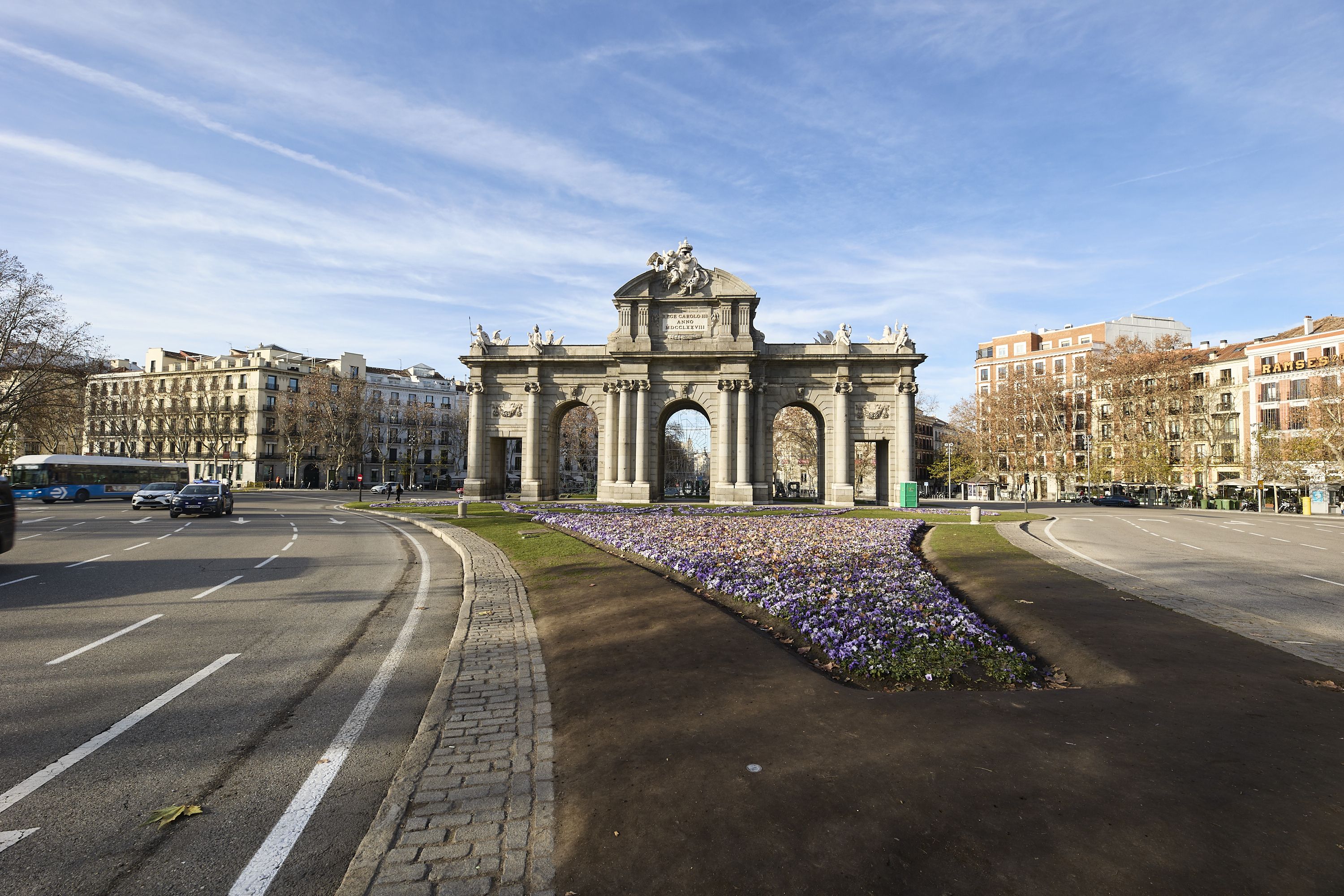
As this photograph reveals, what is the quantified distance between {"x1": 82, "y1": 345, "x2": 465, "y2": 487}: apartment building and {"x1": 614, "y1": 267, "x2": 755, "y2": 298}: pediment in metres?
58.7

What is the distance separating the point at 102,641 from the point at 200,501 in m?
27.7

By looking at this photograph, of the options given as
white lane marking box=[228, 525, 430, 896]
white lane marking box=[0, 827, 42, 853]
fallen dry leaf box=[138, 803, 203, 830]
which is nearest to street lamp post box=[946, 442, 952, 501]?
white lane marking box=[228, 525, 430, 896]

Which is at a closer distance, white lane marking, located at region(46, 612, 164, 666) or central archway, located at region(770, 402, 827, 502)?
white lane marking, located at region(46, 612, 164, 666)

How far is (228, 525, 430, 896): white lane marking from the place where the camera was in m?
3.64

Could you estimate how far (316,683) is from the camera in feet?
22.9

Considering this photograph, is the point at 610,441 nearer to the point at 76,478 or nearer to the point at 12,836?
the point at 76,478

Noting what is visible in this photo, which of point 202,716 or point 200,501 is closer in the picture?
point 202,716

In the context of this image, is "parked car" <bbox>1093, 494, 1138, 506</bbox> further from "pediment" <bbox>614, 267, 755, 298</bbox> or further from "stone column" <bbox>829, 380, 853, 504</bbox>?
"pediment" <bbox>614, 267, 755, 298</bbox>

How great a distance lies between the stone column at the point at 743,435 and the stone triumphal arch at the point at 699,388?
9 cm

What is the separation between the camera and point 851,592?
10562mm

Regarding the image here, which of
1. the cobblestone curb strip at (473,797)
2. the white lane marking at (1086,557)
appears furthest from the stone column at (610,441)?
the cobblestone curb strip at (473,797)

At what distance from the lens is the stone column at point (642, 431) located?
149ft

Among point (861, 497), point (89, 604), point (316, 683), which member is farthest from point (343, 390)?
point (316, 683)

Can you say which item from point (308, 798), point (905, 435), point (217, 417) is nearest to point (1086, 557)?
point (308, 798)
